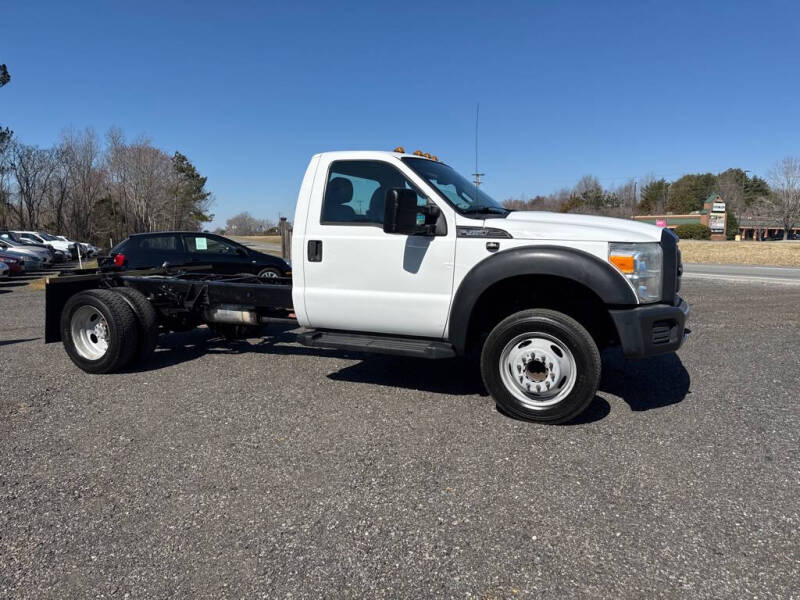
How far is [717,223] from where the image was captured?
2457 inches

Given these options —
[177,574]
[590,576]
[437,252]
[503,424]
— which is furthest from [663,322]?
[177,574]

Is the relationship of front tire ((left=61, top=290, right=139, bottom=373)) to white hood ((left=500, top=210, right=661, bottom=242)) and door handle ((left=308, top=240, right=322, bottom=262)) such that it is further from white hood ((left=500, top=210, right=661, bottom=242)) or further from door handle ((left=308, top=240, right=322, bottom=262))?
white hood ((left=500, top=210, right=661, bottom=242))

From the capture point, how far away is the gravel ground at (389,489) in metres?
2.49

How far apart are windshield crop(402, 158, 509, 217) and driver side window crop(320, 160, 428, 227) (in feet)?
0.72

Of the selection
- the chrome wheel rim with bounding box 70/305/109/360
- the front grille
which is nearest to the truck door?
the front grille

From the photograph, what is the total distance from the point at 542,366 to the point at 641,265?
1.04 meters

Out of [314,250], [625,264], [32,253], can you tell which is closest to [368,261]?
[314,250]

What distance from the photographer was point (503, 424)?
431cm

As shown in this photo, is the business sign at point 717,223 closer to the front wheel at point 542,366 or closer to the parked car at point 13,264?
the parked car at point 13,264

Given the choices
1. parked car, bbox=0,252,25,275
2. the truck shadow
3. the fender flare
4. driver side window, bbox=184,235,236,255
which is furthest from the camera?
parked car, bbox=0,252,25,275

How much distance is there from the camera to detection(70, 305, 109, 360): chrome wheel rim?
605cm

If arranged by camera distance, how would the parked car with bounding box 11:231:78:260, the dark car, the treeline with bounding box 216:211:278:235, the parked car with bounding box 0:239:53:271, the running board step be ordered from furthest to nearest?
1. the treeline with bounding box 216:211:278:235
2. the parked car with bounding box 11:231:78:260
3. the parked car with bounding box 0:239:53:271
4. the dark car
5. the running board step

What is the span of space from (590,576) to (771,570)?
80cm

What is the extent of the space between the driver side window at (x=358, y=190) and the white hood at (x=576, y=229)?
961 millimetres
